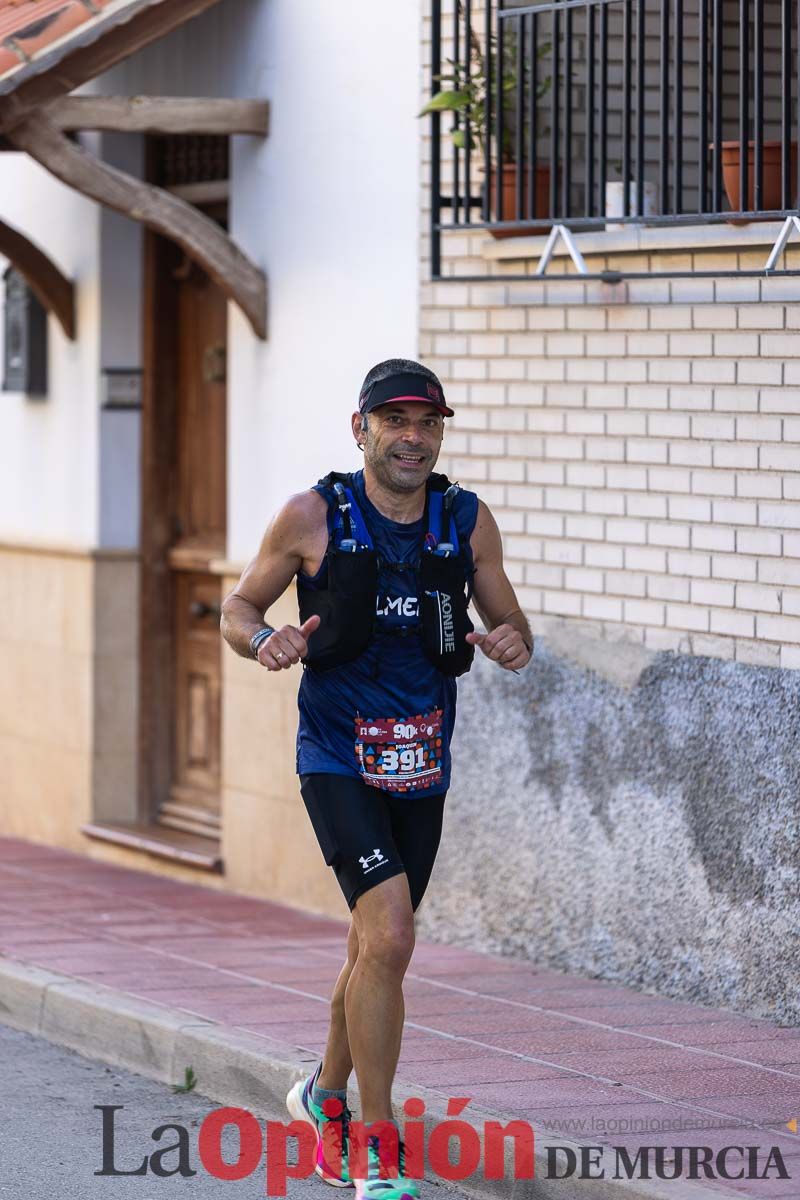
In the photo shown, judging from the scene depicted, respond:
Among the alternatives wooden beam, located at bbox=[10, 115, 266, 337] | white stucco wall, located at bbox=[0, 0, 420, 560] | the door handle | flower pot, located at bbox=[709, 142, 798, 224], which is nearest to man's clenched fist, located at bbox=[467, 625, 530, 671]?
flower pot, located at bbox=[709, 142, 798, 224]

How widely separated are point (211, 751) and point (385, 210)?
2994mm

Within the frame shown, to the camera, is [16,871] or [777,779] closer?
[777,779]

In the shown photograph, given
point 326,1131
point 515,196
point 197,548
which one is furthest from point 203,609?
point 326,1131

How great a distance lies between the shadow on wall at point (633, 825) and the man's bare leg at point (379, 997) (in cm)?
196

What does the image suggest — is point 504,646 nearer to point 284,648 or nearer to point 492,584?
point 492,584

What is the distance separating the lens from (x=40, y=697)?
11.2 m

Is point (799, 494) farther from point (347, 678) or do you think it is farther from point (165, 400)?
point (165, 400)

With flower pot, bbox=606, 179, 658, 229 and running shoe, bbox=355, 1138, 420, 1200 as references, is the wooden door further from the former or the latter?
running shoe, bbox=355, 1138, 420, 1200

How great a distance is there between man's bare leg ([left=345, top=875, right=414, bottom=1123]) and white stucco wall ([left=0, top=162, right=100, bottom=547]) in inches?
221

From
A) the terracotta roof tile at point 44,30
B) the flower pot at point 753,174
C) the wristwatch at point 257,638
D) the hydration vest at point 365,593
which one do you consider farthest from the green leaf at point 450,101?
the wristwatch at point 257,638

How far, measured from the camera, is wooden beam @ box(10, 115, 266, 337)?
8.62m

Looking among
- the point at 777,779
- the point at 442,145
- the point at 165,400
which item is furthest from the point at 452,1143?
the point at 165,400

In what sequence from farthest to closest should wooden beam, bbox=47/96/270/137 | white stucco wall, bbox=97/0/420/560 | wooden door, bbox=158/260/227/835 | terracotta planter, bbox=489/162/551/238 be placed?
wooden door, bbox=158/260/227/835 → wooden beam, bbox=47/96/270/137 → white stucco wall, bbox=97/0/420/560 → terracotta planter, bbox=489/162/551/238

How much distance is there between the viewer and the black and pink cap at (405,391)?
5.44 m
